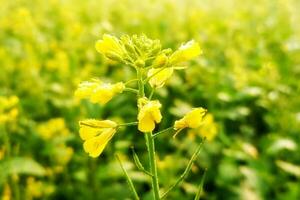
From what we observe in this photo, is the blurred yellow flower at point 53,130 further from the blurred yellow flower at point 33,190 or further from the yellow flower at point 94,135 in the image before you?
the yellow flower at point 94,135

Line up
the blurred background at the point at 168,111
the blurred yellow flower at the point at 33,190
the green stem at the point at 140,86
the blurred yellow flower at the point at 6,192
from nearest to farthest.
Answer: the green stem at the point at 140,86
the blurred yellow flower at the point at 6,192
the blurred yellow flower at the point at 33,190
the blurred background at the point at 168,111

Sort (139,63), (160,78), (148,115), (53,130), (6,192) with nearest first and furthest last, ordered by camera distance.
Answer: (148,115), (139,63), (160,78), (6,192), (53,130)

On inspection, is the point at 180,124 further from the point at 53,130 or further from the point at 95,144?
the point at 53,130

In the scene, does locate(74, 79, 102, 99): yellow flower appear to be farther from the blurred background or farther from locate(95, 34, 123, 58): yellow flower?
the blurred background

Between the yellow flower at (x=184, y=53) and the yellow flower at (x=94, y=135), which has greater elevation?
the yellow flower at (x=184, y=53)

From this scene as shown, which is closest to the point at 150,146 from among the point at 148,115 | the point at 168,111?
the point at 148,115

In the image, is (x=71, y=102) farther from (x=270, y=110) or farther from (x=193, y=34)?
(x=193, y=34)

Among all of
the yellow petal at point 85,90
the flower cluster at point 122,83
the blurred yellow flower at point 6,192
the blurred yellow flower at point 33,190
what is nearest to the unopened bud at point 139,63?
the flower cluster at point 122,83
